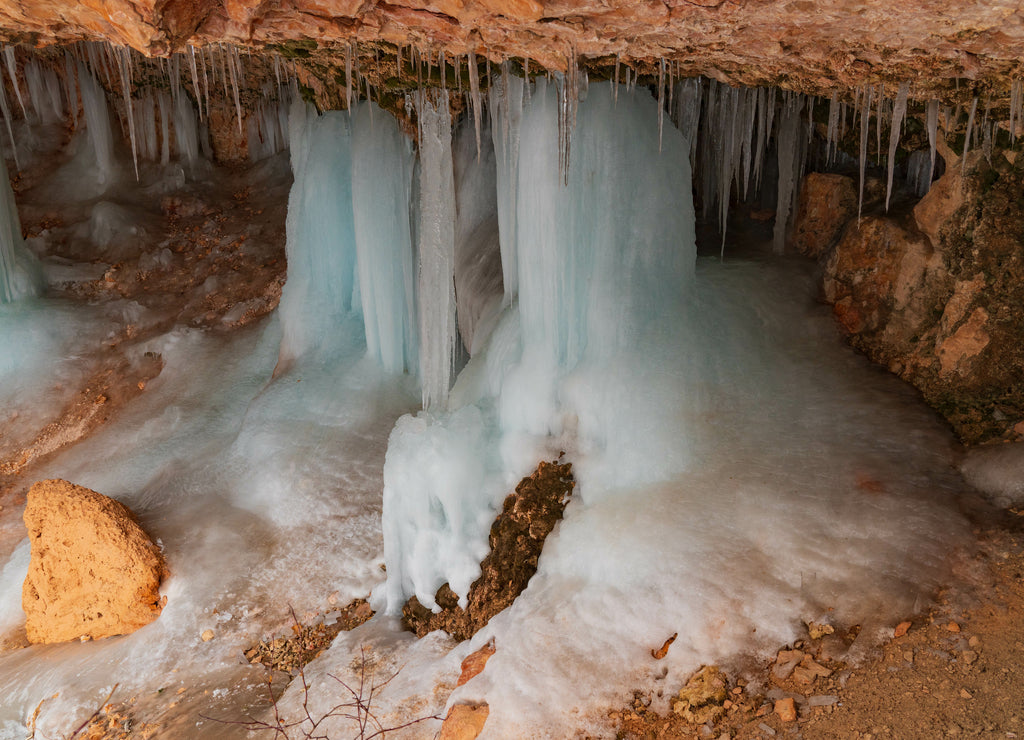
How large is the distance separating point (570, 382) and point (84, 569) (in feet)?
13.3

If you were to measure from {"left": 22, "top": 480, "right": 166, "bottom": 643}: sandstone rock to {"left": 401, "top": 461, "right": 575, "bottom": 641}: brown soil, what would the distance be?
7.62 ft

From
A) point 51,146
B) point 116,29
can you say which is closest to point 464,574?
point 116,29

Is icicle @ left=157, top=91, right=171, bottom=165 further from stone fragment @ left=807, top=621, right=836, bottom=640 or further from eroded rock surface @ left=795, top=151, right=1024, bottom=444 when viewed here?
stone fragment @ left=807, top=621, right=836, bottom=640

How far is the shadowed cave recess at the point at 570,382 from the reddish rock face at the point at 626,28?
28 mm

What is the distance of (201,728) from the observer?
448 cm

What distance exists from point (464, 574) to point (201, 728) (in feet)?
6.13

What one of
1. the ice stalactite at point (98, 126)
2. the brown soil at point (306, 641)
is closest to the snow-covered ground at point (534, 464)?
the brown soil at point (306, 641)

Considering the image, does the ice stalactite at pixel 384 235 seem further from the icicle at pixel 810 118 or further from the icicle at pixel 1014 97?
the icicle at pixel 1014 97

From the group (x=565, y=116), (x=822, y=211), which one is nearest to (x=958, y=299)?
(x=822, y=211)

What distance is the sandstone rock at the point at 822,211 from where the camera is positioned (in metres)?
6.21

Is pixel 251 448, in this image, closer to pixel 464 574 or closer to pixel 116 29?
pixel 464 574

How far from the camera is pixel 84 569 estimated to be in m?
5.66

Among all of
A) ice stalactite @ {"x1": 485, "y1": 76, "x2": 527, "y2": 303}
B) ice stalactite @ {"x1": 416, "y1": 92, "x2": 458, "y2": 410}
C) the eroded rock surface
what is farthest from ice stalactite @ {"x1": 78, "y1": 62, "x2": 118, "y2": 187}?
the eroded rock surface

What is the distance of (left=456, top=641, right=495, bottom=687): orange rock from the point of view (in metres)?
4.02
